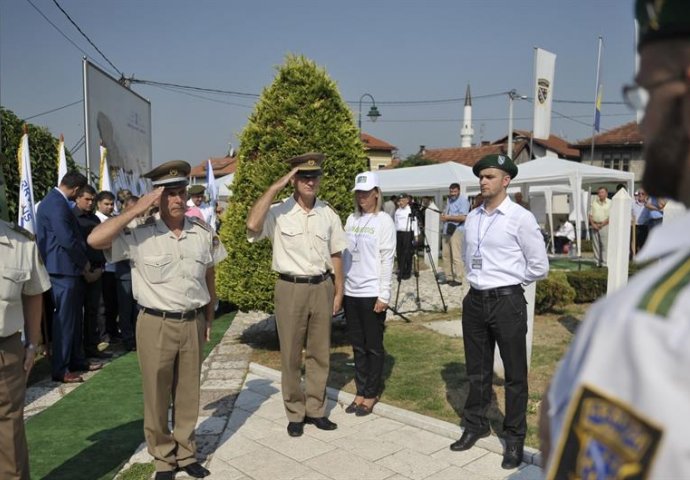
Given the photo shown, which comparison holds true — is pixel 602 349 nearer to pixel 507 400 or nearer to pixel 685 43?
pixel 685 43

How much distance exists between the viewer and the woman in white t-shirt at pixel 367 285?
537cm

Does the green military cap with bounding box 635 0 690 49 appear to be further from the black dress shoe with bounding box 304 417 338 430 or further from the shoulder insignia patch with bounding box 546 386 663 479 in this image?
the black dress shoe with bounding box 304 417 338 430

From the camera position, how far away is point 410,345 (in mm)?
7867

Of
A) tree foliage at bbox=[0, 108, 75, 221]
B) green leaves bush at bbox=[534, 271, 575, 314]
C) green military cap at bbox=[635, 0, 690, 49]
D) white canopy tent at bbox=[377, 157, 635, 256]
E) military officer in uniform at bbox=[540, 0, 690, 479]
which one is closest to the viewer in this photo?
military officer in uniform at bbox=[540, 0, 690, 479]

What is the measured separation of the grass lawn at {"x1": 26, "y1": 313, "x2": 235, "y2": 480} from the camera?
173 inches

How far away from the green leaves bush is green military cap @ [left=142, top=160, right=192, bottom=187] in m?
6.84

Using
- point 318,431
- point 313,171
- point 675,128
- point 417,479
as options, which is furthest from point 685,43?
point 318,431

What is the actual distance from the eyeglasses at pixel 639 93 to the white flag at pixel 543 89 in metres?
15.3

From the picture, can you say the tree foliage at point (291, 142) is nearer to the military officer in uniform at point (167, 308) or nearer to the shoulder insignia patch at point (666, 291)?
the military officer in uniform at point (167, 308)

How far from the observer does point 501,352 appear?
14.7ft

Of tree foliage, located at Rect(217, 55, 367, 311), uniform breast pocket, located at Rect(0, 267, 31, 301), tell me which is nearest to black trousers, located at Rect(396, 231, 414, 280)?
tree foliage, located at Rect(217, 55, 367, 311)

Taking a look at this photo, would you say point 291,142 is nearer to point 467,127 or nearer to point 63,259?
point 63,259

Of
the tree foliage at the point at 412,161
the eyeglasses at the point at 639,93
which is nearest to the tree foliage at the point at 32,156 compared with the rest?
the eyeglasses at the point at 639,93

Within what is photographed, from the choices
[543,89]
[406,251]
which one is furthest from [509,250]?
[543,89]
